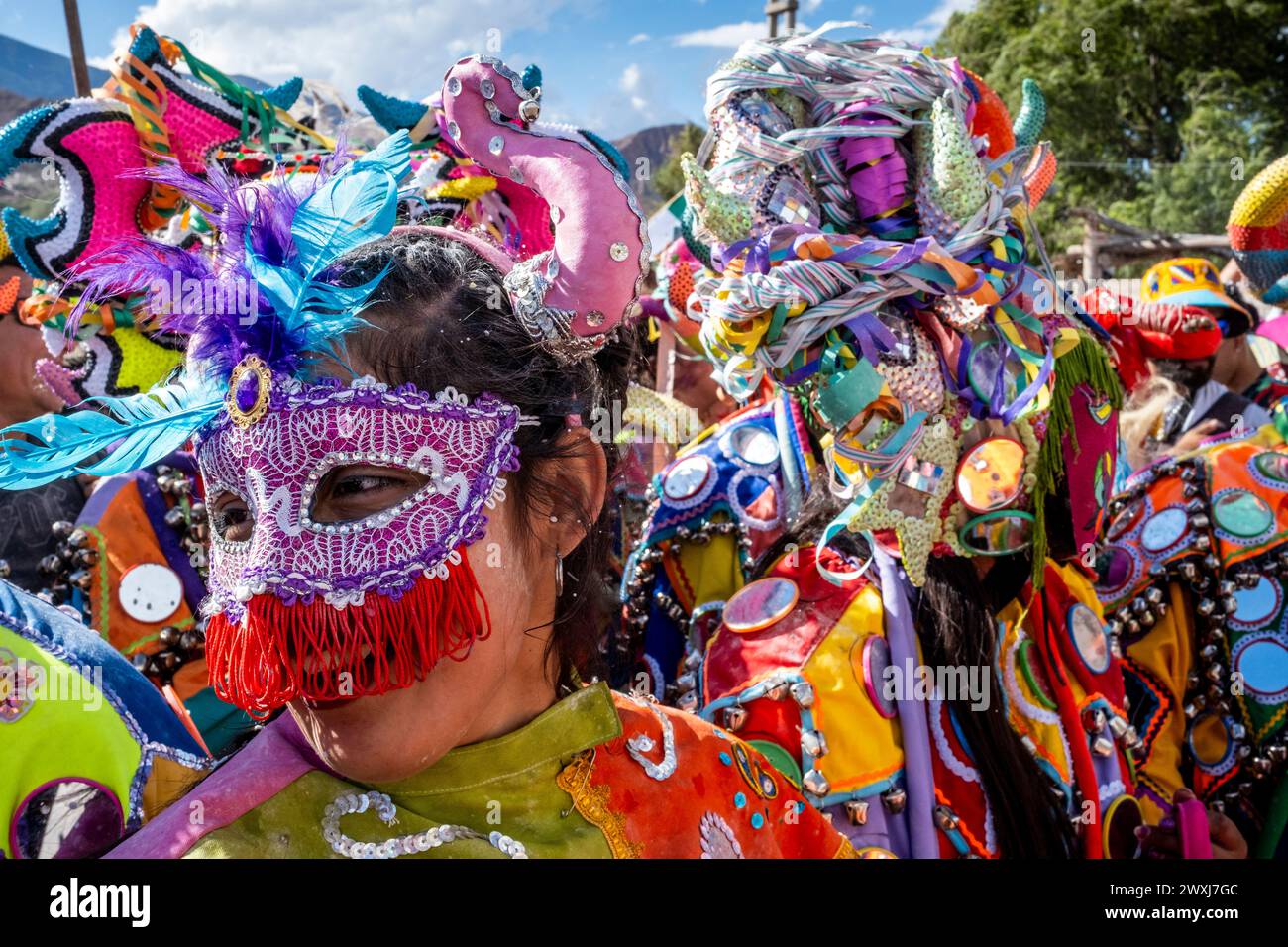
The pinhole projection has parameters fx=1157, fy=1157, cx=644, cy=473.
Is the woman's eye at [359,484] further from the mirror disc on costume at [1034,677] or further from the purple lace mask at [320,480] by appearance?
the mirror disc on costume at [1034,677]

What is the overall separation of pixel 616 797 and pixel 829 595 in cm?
102

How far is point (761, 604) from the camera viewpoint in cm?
232

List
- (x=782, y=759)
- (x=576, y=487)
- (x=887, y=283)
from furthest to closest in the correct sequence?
(x=887, y=283) → (x=782, y=759) → (x=576, y=487)

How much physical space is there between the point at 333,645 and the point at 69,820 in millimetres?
602

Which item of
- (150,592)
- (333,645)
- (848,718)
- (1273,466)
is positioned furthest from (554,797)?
(1273,466)

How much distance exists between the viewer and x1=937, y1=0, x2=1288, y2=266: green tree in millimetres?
20359

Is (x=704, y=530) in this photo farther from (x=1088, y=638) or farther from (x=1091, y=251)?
(x=1091, y=251)

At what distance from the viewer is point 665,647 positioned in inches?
108

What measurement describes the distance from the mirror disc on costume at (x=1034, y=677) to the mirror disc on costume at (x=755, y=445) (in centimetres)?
68

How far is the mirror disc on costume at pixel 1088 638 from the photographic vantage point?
2.54 meters

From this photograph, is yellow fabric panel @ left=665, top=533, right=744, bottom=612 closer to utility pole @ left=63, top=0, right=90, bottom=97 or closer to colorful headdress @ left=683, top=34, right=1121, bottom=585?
colorful headdress @ left=683, top=34, right=1121, bottom=585

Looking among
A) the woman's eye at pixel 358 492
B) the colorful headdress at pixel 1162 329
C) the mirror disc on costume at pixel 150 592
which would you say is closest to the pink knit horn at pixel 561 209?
the woman's eye at pixel 358 492

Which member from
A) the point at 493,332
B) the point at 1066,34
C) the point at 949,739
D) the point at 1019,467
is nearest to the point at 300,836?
the point at 493,332

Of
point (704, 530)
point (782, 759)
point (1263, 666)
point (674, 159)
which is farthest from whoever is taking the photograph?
point (674, 159)
